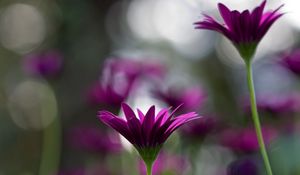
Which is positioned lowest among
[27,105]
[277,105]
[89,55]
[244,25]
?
[27,105]

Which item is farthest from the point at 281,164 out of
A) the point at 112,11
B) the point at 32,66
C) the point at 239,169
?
the point at 112,11

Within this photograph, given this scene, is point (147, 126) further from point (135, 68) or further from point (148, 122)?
point (135, 68)

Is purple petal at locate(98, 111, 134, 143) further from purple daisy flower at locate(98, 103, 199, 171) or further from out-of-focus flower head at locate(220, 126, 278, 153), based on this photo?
out-of-focus flower head at locate(220, 126, 278, 153)

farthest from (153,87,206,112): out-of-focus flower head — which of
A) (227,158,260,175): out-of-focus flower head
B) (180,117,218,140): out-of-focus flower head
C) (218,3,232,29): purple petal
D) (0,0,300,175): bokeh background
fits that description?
(0,0,300,175): bokeh background

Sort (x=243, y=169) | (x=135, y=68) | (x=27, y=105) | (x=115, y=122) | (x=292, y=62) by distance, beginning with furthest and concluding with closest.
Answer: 1. (x=27, y=105)
2. (x=135, y=68)
3. (x=292, y=62)
4. (x=243, y=169)
5. (x=115, y=122)

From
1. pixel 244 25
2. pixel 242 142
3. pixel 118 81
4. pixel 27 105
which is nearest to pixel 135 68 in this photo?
pixel 118 81

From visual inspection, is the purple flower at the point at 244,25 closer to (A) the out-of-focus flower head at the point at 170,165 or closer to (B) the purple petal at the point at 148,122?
(B) the purple petal at the point at 148,122
